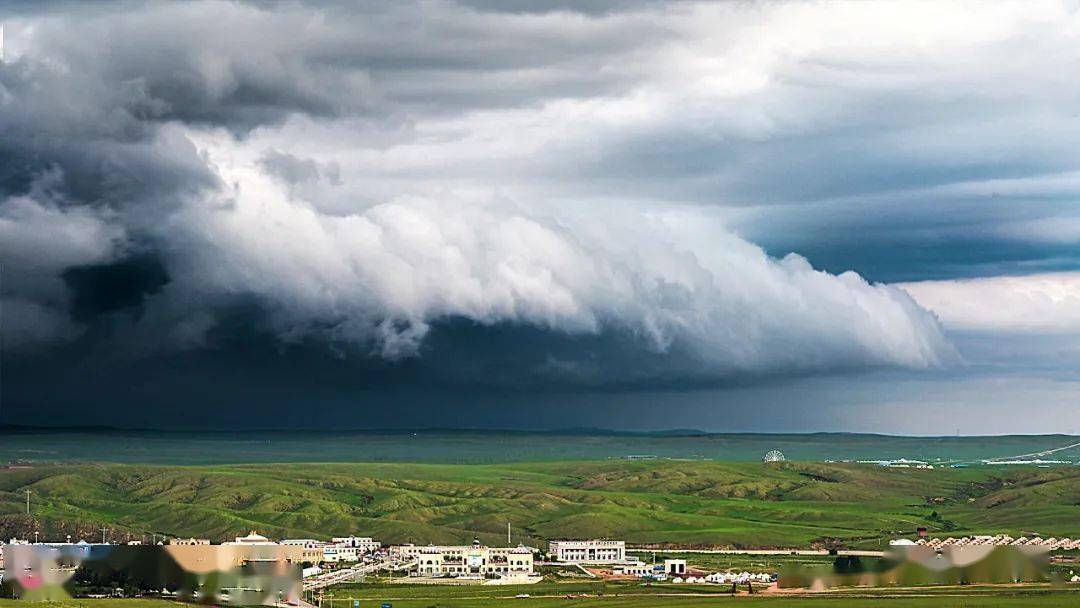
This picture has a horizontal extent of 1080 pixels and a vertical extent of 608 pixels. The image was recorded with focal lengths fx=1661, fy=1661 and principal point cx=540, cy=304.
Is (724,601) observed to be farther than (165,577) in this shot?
No

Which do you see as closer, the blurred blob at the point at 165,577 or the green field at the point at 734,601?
the green field at the point at 734,601

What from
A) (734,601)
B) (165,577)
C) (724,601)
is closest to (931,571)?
(734,601)

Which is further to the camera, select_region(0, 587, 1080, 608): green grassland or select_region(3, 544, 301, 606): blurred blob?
select_region(3, 544, 301, 606): blurred blob

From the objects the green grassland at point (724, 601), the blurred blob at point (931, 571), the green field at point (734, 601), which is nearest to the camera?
the green field at point (734, 601)

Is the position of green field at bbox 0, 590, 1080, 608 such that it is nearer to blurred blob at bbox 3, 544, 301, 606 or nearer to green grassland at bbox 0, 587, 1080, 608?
green grassland at bbox 0, 587, 1080, 608

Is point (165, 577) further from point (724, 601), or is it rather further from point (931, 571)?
point (931, 571)

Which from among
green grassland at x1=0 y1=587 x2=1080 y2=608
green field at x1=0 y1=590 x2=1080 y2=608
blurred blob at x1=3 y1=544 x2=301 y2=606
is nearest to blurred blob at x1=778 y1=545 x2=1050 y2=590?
green grassland at x1=0 y1=587 x2=1080 y2=608

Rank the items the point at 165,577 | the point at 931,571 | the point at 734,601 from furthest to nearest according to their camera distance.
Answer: the point at 931,571 → the point at 165,577 → the point at 734,601

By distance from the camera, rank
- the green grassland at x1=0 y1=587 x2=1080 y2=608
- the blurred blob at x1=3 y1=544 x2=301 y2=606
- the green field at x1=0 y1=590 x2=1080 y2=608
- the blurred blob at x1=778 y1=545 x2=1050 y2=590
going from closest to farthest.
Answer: the green field at x1=0 y1=590 x2=1080 y2=608 → the green grassland at x1=0 y1=587 x2=1080 y2=608 → the blurred blob at x1=3 y1=544 x2=301 y2=606 → the blurred blob at x1=778 y1=545 x2=1050 y2=590

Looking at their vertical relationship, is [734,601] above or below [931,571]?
below

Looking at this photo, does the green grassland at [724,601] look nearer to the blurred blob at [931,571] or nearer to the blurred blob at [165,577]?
the blurred blob at [931,571]

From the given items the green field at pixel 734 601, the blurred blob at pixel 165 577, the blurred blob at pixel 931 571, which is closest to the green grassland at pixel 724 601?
the green field at pixel 734 601

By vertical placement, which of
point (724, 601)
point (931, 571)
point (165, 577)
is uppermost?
point (931, 571)
